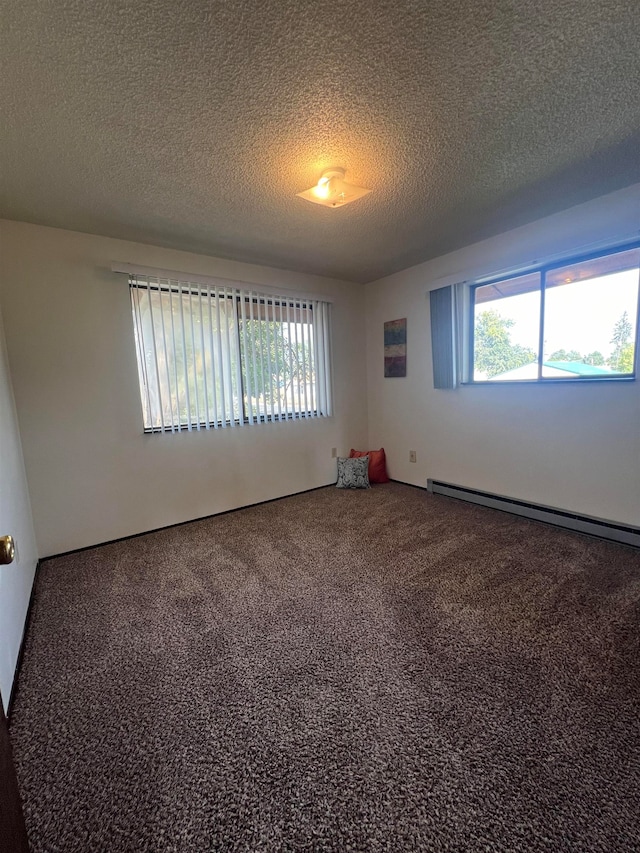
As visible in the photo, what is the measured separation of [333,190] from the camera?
6.40 ft

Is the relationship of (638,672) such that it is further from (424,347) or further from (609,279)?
(424,347)

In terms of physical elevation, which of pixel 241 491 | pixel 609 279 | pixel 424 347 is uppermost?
pixel 609 279

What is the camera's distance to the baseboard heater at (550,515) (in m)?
2.45

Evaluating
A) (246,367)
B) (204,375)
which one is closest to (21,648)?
(204,375)

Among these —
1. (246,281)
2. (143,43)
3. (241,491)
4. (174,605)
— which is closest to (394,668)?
(174,605)

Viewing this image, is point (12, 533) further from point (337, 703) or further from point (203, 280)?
point (203, 280)

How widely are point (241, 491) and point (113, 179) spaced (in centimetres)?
254

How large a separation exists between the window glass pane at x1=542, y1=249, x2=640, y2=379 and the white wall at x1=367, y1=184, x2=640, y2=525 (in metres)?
0.15

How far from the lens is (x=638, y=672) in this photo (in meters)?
1.42

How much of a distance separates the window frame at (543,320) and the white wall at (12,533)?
3.46 metres

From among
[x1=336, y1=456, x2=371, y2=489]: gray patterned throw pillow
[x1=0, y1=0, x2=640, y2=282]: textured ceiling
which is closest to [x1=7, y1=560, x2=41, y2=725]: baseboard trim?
[x1=0, y1=0, x2=640, y2=282]: textured ceiling

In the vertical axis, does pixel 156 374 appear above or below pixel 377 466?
above

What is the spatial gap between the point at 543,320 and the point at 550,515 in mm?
1580

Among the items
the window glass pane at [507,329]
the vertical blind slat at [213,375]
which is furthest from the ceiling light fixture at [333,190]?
the window glass pane at [507,329]
